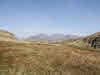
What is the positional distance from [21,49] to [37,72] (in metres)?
1.62

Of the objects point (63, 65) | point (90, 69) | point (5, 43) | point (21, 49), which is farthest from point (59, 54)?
point (5, 43)

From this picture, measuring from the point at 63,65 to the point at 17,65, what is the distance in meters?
2.10

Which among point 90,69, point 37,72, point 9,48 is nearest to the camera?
point 37,72

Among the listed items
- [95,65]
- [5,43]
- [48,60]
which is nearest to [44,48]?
[48,60]

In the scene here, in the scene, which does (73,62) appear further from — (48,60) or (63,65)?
(48,60)

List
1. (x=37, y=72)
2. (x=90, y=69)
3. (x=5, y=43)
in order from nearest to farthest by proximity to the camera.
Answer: (x=37, y=72) → (x=90, y=69) → (x=5, y=43)

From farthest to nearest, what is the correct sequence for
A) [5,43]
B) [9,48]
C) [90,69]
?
[5,43], [9,48], [90,69]

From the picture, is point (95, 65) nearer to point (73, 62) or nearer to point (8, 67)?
point (73, 62)

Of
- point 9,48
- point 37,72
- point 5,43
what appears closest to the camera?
point 37,72

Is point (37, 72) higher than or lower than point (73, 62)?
lower

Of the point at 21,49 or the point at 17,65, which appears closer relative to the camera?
the point at 17,65

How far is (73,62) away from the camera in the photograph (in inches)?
214

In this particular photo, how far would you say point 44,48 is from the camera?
6.04 m

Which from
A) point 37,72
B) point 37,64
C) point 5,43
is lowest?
point 37,72
